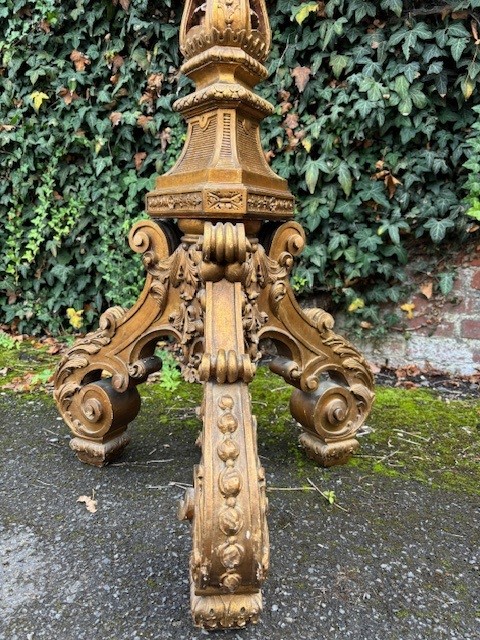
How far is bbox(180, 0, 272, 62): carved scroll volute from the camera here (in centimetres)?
119

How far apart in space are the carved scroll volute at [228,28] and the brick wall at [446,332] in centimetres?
149

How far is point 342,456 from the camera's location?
1489 mm

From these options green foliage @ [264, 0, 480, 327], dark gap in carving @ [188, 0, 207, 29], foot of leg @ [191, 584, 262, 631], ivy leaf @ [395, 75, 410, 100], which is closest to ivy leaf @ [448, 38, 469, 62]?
green foliage @ [264, 0, 480, 327]

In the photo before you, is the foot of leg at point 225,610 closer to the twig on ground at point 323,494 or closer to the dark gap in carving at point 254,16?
the twig on ground at point 323,494

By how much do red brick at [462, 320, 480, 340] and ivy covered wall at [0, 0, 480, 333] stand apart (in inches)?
9.0

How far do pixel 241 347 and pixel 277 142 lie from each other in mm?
1617

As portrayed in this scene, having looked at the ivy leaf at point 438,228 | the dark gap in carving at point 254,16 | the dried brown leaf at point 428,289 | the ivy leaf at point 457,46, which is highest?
the ivy leaf at point 457,46

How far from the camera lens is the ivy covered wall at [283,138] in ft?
7.11

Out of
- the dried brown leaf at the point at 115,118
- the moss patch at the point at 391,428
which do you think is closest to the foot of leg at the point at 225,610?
the moss patch at the point at 391,428

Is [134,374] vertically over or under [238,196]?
under

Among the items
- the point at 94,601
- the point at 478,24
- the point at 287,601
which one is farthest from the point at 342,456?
the point at 478,24

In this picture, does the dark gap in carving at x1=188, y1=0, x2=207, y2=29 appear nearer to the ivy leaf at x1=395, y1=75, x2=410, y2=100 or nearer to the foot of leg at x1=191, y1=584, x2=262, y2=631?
the ivy leaf at x1=395, y1=75, x2=410, y2=100

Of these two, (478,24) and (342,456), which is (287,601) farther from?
(478,24)

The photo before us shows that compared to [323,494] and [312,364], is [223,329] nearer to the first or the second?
[312,364]
